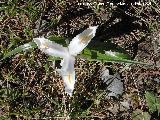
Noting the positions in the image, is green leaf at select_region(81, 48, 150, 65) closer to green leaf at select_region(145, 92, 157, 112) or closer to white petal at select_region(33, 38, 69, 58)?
white petal at select_region(33, 38, 69, 58)

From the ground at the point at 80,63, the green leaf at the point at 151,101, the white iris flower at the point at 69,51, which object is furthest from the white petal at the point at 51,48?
the green leaf at the point at 151,101

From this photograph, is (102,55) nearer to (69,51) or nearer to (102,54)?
(102,54)

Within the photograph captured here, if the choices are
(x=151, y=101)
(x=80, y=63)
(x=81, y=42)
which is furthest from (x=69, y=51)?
(x=151, y=101)

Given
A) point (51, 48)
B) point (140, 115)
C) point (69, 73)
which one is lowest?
point (140, 115)

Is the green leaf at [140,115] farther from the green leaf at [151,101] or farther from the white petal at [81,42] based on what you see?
the white petal at [81,42]

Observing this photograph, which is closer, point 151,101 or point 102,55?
point 102,55

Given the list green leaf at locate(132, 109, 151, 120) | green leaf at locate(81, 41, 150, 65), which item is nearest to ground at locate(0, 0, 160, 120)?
green leaf at locate(132, 109, 151, 120)

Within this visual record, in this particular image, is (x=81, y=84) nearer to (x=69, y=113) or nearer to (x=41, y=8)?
(x=69, y=113)

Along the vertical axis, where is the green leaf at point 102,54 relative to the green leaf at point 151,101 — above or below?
above
